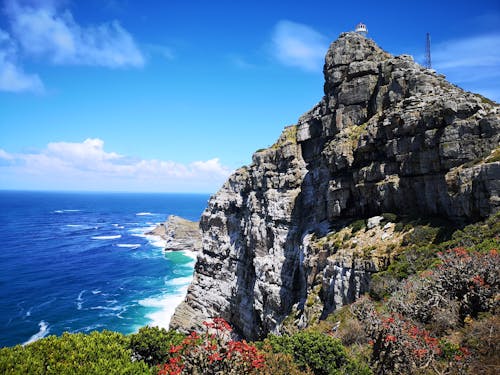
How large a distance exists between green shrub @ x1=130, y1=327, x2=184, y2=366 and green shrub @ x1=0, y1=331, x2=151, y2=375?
3.31 meters

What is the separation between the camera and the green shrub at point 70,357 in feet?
50.7

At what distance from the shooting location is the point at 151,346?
2322 centimetres

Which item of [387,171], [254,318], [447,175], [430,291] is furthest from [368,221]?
[254,318]

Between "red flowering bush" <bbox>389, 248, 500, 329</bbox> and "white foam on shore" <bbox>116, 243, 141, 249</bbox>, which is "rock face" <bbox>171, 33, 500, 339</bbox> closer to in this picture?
"red flowering bush" <bbox>389, 248, 500, 329</bbox>

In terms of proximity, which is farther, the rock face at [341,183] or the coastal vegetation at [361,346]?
the rock face at [341,183]

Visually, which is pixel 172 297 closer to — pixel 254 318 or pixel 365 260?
pixel 254 318

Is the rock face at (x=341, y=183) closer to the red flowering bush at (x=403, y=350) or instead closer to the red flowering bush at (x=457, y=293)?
the red flowering bush at (x=457, y=293)

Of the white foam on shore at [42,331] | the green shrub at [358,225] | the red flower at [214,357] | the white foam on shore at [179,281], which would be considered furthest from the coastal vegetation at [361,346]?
the white foam on shore at [179,281]

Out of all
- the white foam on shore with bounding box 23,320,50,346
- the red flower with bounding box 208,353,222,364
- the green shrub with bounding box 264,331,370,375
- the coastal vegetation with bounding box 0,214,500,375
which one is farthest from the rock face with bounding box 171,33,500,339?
the white foam on shore with bounding box 23,320,50,346

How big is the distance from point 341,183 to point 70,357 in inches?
1394

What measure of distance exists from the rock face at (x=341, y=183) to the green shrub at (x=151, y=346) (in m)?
18.5

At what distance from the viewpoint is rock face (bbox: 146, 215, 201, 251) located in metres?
138

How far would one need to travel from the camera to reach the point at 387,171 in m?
40.2

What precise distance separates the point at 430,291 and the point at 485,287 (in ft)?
9.62
